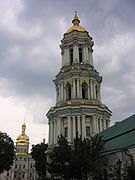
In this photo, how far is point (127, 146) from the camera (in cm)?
2103

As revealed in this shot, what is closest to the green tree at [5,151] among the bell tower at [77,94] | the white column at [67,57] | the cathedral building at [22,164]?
the bell tower at [77,94]

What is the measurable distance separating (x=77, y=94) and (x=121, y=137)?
1282 centimetres

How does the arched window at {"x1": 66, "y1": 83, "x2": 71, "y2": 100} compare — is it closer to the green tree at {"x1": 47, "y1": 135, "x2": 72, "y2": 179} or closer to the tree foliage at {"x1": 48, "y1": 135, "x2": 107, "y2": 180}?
the tree foliage at {"x1": 48, "y1": 135, "x2": 107, "y2": 180}

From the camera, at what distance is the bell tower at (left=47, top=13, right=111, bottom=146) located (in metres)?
34.3

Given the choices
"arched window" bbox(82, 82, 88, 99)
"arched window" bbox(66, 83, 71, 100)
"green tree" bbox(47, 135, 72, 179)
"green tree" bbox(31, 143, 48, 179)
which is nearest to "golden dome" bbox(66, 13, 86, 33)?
"arched window" bbox(82, 82, 88, 99)

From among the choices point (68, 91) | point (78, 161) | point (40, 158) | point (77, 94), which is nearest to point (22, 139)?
point (40, 158)

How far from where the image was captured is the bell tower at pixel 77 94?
3431 cm

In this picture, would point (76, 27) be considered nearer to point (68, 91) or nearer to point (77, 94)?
point (68, 91)

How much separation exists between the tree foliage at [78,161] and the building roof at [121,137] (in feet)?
5.57

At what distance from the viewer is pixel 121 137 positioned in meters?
24.8

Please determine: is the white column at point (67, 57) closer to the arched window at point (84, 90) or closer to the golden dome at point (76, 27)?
the golden dome at point (76, 27)

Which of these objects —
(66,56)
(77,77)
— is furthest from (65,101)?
(66,56)

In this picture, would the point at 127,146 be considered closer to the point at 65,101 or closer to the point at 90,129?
the point at 90,129

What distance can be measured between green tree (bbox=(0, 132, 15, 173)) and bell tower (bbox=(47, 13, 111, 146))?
7.40 metres
